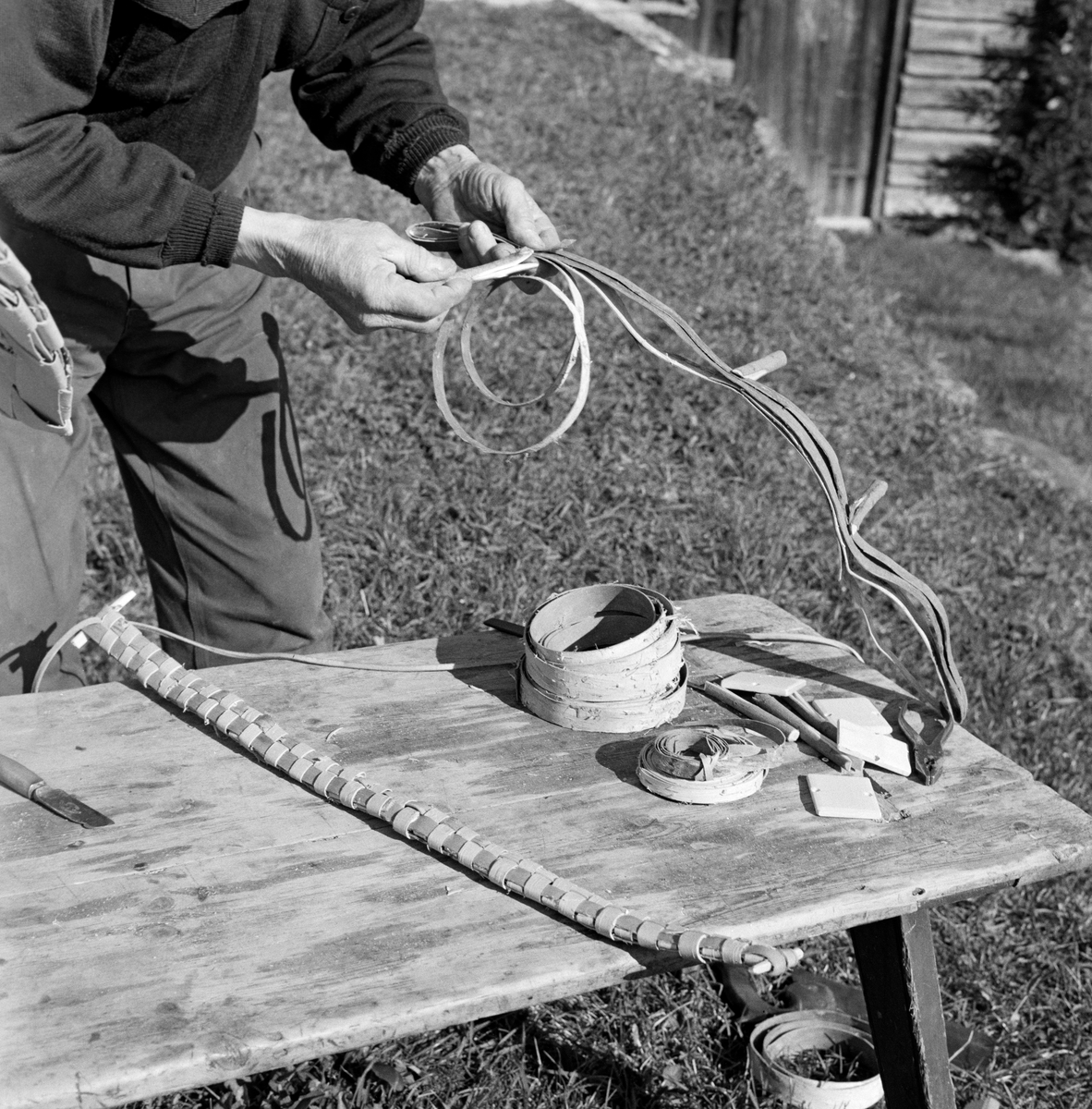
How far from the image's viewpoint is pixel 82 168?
193 centimetres

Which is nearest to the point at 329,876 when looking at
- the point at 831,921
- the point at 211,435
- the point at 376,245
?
the point at 831,921

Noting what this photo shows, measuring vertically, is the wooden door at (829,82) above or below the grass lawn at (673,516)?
above

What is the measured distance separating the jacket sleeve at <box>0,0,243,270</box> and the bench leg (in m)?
1.42

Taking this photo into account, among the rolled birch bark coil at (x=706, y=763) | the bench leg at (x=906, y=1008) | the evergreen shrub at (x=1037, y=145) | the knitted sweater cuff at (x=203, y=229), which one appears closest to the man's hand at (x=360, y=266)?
the knitted sweater cuff at (x=203, y=229)

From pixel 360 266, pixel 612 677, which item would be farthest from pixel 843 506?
pixel 360 266

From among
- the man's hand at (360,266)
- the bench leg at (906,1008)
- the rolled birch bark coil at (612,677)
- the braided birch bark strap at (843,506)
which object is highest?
the man's hand at (360,266)

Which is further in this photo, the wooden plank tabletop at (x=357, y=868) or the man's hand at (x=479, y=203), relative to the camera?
the man's hand at (x=479, y=203)

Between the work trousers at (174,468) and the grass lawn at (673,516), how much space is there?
0.79 meters

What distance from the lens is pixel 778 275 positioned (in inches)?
239

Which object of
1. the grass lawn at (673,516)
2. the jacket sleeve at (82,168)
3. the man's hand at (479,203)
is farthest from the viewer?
the grass lawn at (673,516)

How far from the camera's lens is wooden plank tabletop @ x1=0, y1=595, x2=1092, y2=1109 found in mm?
1338

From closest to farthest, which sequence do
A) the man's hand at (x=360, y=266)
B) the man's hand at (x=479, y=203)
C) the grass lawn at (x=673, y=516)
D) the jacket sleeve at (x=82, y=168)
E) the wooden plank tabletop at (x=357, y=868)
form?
the wooden plank tabletop at (x=357, y=868) → the jacket sleeve at (x=82, y=168) → the man's hand at (x=360, y=266) → the man's hand at (x=479, y=203) → the grass lawn at (x=673, y=516)

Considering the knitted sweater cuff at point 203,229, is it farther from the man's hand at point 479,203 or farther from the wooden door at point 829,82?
the wooden door at point 829,82

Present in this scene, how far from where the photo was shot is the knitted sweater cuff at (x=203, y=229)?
6.58 ft
